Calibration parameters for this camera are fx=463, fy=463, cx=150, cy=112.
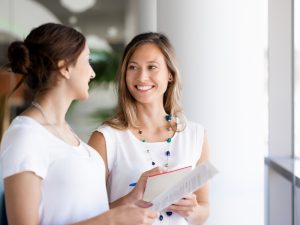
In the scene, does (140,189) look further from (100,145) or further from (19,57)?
(19,57)

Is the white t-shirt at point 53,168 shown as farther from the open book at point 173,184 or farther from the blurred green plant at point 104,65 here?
the blurred green plant at point 104,65

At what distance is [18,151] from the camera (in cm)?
122

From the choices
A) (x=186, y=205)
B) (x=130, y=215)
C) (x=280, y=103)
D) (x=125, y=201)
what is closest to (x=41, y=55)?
(x=130, y=215)

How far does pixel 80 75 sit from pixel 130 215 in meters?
0.46

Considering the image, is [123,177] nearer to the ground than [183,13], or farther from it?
nearer to the ground

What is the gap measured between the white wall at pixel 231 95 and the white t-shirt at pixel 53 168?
1617 millimetres

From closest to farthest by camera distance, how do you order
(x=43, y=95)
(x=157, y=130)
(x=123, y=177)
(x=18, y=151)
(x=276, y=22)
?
(x=18, y=151)
(x=43, y=95)
(x=123, y=177)
(x=157, y=130)
(x=276, y=22)

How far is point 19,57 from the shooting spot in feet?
4.47

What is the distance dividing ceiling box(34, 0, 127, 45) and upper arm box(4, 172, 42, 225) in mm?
3853

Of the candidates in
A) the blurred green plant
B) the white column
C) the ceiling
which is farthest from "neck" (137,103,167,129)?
the ceiling

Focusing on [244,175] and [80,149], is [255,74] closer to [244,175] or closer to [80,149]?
[244,175]

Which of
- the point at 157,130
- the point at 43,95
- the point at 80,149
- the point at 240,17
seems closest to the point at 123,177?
the point at 157,130

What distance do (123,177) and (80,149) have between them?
52cm

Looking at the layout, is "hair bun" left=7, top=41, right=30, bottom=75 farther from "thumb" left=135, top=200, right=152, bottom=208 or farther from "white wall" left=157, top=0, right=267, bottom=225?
"white wall" left=157, top=0, right=267, bottom=225
